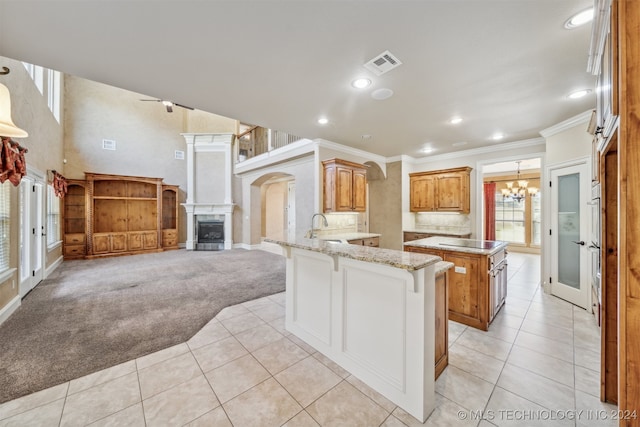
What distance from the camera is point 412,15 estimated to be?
175cm

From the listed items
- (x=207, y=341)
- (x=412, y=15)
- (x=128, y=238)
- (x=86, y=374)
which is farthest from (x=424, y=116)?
(x=128, y=238)

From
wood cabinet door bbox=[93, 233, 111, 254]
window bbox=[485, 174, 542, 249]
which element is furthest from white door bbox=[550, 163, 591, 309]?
wood cabinet door bbox=[93, 233, 111, 254]

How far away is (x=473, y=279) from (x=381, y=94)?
2.46 meters

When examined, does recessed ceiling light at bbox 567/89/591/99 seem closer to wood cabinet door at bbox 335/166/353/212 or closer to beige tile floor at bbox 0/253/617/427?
beige tile floor at bbox 0/253/617/427

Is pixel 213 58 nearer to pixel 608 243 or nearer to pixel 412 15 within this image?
pixel 412 15

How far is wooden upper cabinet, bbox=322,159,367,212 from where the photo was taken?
193 inches

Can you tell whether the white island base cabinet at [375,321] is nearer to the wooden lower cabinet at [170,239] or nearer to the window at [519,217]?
the wooden lower cabinet at [170,239]

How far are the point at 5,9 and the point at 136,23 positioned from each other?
80 cm

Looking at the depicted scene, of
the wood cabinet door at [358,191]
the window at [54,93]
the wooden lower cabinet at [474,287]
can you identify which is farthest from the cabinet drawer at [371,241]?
the window at [54,93]

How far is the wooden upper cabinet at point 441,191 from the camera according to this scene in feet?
17.6

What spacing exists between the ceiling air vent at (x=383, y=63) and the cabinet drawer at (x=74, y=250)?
8.61 meters

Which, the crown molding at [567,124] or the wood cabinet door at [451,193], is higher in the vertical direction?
the crown molding at [567,124]

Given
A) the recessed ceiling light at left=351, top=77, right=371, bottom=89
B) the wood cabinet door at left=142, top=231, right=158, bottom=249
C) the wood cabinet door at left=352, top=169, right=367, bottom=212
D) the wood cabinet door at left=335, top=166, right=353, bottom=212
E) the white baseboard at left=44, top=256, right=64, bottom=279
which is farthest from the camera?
the wood cabinet door at left=142, top=231, right=158, bottom=249

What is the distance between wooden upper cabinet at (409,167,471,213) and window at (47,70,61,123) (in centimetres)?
875
